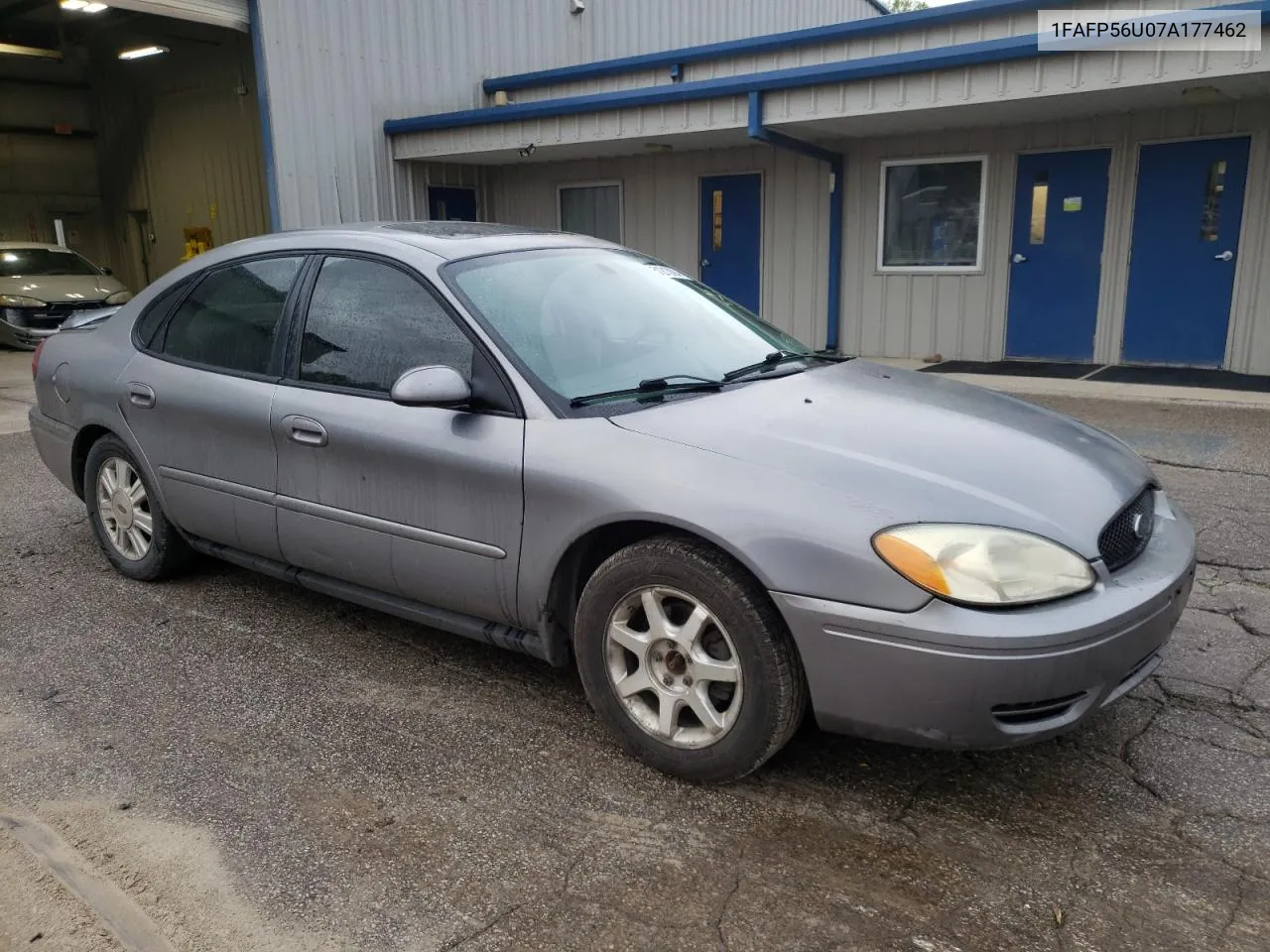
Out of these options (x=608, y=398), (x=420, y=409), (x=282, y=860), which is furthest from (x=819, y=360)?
(x=282, y=860)

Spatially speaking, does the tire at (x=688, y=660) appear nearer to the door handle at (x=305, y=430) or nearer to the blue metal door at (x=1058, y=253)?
the door handle at (x=305, y=430)

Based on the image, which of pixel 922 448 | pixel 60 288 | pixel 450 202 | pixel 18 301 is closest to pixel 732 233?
pixel 450 202

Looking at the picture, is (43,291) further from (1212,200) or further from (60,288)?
(1212,200)

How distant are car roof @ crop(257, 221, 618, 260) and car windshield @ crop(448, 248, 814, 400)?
68 millimetres

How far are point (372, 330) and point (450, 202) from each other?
1208 cm

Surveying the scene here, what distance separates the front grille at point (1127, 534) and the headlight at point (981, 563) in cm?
22

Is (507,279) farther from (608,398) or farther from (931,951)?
(931,951)

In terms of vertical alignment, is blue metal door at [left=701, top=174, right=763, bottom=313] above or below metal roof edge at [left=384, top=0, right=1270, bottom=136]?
below

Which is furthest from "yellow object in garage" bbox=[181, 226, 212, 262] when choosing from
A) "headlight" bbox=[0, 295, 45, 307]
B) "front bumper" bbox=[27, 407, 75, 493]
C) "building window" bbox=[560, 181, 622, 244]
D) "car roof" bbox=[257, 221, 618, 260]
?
"car roof" bbox=[257, 221, 618, 260]

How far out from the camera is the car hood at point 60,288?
1467 cm

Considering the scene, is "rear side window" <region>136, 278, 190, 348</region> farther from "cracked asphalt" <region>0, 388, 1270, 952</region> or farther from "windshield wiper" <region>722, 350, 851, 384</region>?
"windshield wiper" <region>722, 350, 851, 384</region>

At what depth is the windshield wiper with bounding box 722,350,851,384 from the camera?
3.47 m

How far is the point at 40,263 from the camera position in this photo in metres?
15.6

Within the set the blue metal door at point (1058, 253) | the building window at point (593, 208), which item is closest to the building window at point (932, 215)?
the blue metal door at point (1058, 253)
